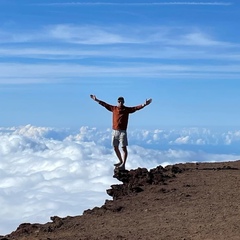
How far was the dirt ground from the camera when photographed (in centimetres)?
1160

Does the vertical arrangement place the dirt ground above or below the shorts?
below

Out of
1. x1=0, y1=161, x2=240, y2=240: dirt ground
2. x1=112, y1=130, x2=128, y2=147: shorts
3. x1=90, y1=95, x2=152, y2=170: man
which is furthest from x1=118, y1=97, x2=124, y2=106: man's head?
x1=0, y1=161, x2=240, y2=240: dirt ground

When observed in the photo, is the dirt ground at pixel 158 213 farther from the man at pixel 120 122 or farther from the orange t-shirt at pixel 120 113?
the orange t-shirt at pixel 120 113

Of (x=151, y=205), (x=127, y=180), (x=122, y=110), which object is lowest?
(x=151, y=205)

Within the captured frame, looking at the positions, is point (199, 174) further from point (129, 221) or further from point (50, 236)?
point (50, 236)

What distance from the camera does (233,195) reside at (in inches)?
571

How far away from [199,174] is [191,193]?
3248mm

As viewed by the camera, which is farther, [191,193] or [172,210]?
[191,193]

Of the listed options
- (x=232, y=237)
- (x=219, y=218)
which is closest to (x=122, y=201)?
(x=219, y=218)

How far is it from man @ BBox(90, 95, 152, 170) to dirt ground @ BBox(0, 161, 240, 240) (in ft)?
3.12

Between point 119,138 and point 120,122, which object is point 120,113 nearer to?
point 120,122

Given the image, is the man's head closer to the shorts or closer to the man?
the man

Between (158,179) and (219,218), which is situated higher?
(158,179)

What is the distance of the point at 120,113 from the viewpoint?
Result: 18250 mm
